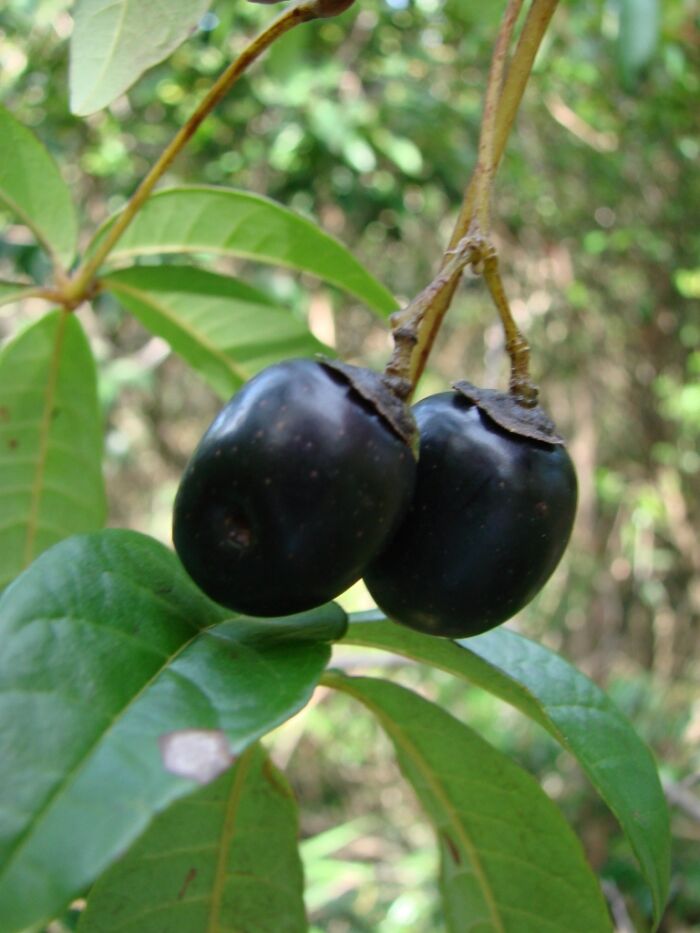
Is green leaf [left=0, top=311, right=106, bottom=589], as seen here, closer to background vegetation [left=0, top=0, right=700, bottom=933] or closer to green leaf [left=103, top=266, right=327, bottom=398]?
green leaf [left=103, top=266, right=327, bottom=398]

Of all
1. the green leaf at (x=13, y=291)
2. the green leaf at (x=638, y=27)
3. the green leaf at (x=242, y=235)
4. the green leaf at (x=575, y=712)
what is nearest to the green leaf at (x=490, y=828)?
the green leaf at (x=575, y=712)

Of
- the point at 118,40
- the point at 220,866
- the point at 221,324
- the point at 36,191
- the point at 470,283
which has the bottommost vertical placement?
the point at 470,283

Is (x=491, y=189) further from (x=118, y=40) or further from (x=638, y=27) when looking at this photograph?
(x=638, y=27)

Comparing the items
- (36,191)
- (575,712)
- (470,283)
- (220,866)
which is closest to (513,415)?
(575,712)

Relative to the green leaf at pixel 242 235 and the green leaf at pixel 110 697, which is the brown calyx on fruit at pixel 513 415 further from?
the green leaf at pixel 242 235

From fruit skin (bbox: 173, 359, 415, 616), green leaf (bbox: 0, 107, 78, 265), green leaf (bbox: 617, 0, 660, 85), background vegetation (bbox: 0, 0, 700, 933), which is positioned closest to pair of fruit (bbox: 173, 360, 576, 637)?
fruit skin (bbox: 173, 359, 415, 616)
